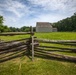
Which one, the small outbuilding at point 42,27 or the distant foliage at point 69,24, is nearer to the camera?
the small outbuilding at point 42,27

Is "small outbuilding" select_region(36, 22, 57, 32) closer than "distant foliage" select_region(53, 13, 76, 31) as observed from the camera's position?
Yes

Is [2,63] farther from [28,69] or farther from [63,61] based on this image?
[63,61]

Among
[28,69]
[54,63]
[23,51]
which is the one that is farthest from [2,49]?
[54,63]

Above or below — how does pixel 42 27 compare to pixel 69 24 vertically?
below

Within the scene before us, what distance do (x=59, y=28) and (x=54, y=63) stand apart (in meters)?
74.7

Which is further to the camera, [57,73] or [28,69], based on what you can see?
[28,69]

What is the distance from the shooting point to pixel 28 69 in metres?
5.07

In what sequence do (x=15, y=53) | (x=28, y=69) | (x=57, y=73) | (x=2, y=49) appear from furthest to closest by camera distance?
(x=15, y=53) < (x=2, y=49) < (x=28, y=69) < (x=57, y=73)

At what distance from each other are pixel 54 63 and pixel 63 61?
0.51 m

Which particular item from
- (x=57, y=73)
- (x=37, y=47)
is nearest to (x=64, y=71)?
(x=57, y=73)

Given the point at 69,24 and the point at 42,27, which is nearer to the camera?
the point at 42,27

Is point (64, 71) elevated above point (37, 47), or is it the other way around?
point (37, 47)

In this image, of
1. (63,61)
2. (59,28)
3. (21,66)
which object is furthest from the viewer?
(59,28)

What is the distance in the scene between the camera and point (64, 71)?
4.76 meters
